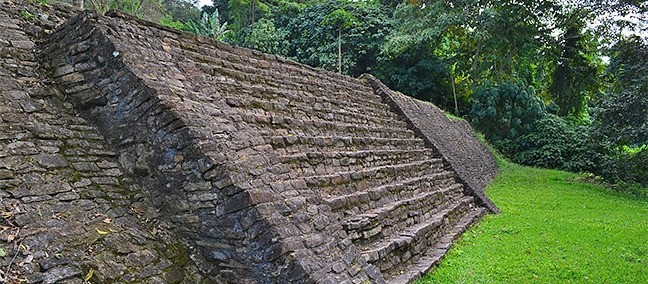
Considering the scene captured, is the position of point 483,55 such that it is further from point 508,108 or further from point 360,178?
point 360,178

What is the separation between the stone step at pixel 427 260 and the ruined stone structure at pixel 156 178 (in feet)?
0.09

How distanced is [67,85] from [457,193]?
6974 millimetres

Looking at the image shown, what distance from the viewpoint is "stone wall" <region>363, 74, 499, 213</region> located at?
9887 mm

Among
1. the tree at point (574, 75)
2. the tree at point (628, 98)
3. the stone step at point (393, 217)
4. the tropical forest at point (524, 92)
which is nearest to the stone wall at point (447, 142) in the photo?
the tropical forest at point (524, 92)

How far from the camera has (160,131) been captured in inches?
148

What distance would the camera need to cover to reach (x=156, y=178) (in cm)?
379

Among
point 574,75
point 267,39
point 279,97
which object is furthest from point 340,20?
point 279,97

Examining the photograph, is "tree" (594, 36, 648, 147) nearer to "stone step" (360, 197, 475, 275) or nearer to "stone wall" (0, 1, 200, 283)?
"stone step" (360, 197, 475, 275)

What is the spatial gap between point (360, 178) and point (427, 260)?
49.5 inches

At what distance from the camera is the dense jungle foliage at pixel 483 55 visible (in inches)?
719

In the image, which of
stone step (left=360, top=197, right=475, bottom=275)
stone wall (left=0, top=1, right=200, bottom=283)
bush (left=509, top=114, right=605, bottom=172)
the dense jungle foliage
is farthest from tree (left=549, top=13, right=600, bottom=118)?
stone wall (left=0, top=1, right=200, bottom=283)

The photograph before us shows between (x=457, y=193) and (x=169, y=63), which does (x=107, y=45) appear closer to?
(x=169, y=63)

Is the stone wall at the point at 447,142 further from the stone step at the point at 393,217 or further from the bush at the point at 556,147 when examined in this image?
the bush at the point at 556,147

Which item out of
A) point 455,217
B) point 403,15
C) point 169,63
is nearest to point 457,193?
point 455,217
